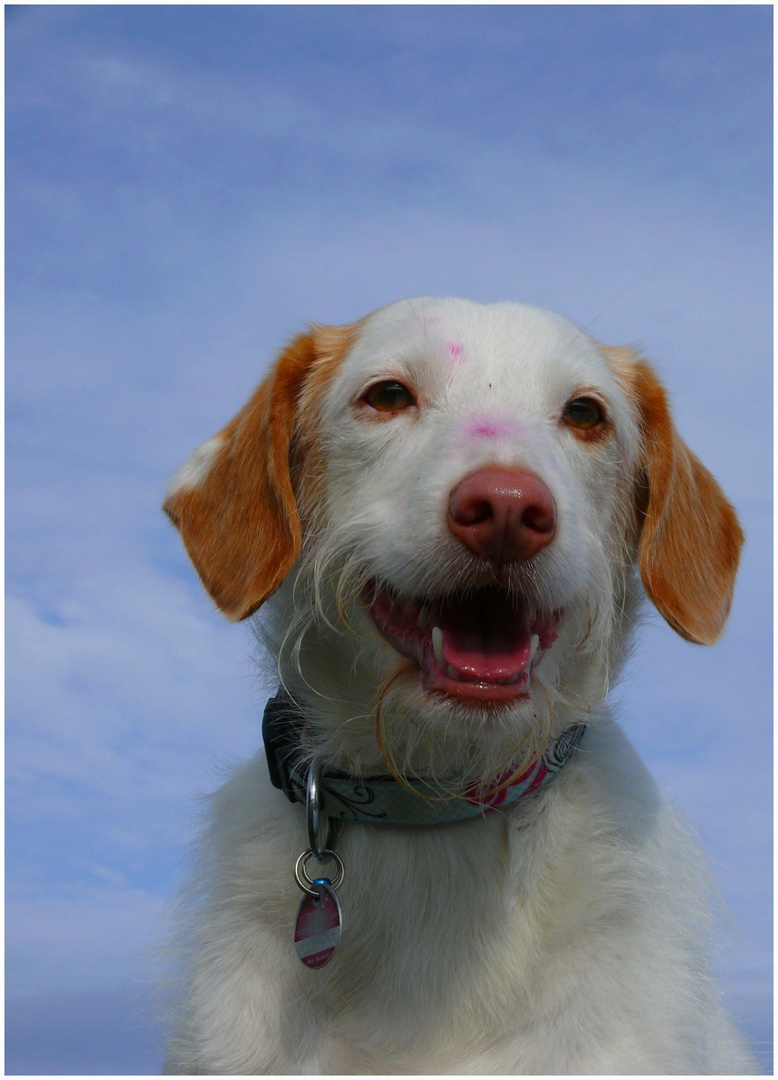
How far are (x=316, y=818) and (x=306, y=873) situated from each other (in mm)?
193

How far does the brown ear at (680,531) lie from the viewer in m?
3.33

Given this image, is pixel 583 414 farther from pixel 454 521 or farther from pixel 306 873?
pixel 306 873

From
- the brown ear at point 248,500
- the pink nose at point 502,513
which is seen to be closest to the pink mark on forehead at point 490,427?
the pink nose at point 502,513

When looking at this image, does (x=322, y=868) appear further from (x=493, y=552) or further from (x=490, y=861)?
(x=493, y=552)

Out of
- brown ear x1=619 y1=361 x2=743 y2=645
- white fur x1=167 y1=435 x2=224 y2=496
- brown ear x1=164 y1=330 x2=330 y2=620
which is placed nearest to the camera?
brown ear x1=164 y1=330 x2=330 y2=620

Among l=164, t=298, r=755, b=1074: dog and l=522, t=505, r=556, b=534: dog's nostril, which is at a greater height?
l=522, t=505, r=556, b=534: dog's nostril

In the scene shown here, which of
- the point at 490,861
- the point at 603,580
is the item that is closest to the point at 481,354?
the point at 603,580

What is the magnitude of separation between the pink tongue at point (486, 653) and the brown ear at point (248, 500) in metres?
0.64

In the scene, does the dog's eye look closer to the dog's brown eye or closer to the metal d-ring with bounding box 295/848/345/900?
the dog's brown eye

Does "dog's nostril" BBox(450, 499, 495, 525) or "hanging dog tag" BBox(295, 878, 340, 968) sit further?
"hanging dog tag" BBox(295, 878, 340, 968)

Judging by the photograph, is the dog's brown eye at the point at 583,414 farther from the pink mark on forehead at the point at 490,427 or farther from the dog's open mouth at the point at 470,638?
the dog's open mouth at the point at 470,638

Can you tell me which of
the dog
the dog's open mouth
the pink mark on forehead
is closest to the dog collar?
the dog

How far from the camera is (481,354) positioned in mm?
A: 3172

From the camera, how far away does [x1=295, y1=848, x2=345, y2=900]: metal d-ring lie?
9.36 feet
